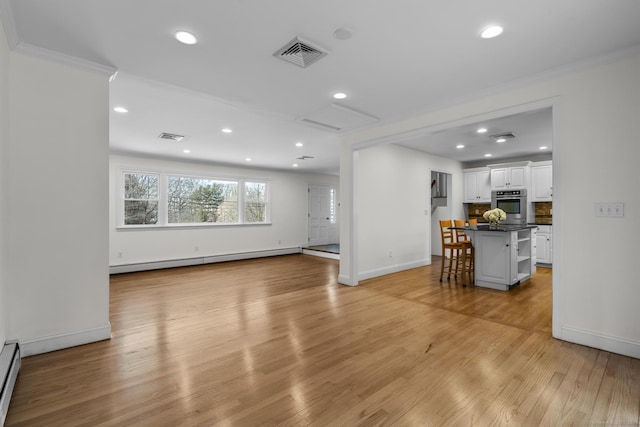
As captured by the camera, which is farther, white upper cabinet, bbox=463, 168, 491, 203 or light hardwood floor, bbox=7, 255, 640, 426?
white upper cabinet, bbox=463, 168, 491, 203

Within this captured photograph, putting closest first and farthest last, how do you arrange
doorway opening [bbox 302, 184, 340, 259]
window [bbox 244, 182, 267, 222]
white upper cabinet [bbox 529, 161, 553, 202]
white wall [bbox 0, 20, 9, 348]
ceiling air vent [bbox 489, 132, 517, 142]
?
white wall [bbox 0, 20, 9, 348]
ceiling air vent [bbox 489, 132, 517, 142]
white upper cabinet [bbox 529, 161, 553, 202]
window [bbox 244, 182, 267, 222]
doorway opening [bbox 302, 184, 340, 259]

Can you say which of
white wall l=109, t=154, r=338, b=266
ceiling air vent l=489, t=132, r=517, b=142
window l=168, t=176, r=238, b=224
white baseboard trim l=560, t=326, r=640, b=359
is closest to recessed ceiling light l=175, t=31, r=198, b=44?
white baseboard trim l=560, t=326, r=640, b=359

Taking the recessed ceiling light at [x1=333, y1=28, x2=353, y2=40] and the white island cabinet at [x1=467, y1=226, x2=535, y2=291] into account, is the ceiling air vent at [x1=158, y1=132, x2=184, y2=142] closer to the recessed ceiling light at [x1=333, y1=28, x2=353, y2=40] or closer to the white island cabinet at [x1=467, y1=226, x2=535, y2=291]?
the recessed ceiling light at [x1=333, y1=28, x2=353, y2=40]

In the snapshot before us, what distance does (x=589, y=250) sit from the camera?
A: 8.95 feet

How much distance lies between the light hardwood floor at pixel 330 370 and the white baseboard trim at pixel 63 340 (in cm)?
7

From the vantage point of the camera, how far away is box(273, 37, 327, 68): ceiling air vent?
2.42 metres

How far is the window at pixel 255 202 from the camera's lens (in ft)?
28.3

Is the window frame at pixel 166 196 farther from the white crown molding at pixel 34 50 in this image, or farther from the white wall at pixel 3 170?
the white wall at pixel 3 170

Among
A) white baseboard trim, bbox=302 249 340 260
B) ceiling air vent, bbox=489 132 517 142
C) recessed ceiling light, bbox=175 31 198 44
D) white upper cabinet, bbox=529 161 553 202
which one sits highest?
ceiling air vent, bbox=489 132 517 142

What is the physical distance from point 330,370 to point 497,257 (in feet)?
12.0

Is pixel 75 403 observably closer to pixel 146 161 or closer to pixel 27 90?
pixel 27 90

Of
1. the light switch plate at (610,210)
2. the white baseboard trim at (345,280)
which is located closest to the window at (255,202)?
the white baseboard trim at (345,280)

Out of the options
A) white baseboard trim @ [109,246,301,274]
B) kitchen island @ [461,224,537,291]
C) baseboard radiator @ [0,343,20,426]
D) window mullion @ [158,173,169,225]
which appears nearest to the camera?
baseboard radiator @ [0,343,20,426]

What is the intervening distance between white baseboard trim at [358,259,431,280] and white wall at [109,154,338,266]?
13.7 ft
